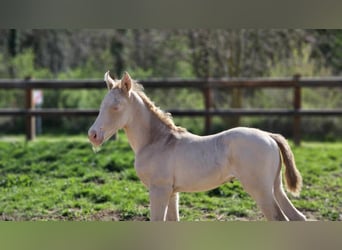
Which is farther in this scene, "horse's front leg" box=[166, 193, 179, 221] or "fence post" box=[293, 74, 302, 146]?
"fence post" box=[293, 74, 302, 146]

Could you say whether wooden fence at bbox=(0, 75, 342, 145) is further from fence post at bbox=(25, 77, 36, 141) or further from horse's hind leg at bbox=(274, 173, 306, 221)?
horse's hind leg at bbox=(274, 173, 306, 221)

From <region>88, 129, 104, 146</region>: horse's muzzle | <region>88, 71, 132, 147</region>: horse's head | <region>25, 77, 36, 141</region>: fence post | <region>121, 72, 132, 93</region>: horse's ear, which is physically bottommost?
<region>25, 77, 36, 141</region>: fence post

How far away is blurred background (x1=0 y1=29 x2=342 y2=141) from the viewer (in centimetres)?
1405

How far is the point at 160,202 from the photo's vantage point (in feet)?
12.5

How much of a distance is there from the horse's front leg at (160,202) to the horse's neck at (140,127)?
1.43 ft

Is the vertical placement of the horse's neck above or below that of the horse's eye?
below

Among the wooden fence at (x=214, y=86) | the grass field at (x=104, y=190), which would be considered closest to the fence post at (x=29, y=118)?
the wooden fence at (x=214, y=86)

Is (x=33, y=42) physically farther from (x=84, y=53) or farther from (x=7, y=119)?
(x=7, y=119)

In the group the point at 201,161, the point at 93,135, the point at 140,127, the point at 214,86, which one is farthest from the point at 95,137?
the point at 214,86

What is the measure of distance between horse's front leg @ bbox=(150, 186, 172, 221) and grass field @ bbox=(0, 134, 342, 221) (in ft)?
4.25

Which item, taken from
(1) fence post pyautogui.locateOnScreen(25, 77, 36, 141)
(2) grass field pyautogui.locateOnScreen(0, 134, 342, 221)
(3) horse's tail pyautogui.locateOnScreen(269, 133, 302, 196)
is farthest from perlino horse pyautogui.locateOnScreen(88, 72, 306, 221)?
(1) fence post pyautogui.locateOnScreen(25, 77, 36, 141)

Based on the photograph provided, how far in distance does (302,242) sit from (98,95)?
477 inches

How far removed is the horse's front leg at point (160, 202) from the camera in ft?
12.5

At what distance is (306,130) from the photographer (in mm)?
14125
